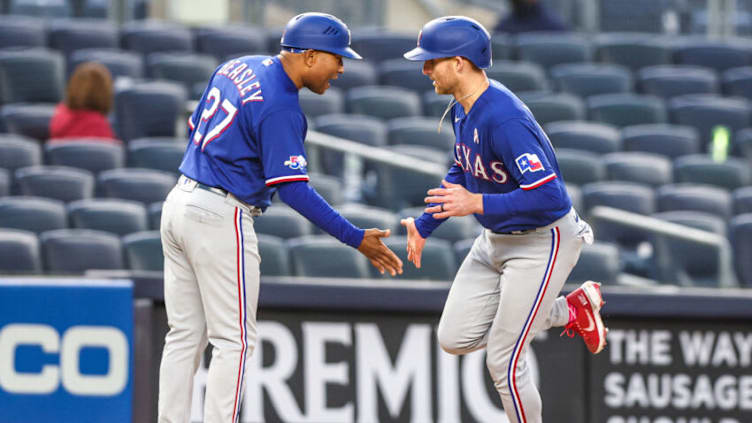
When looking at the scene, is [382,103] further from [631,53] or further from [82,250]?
[82,250]

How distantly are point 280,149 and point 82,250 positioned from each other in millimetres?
2917

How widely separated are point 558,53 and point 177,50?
3578 millimetres

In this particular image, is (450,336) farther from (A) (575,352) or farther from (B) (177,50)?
(B) (177,50)

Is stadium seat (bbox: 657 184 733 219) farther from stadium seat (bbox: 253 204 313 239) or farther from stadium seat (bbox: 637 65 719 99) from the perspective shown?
stadium seat (bbox: 253 204 313 239)

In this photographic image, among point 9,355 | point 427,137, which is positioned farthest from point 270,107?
point 427,137

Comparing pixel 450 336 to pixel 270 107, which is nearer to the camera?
pixel 270 107

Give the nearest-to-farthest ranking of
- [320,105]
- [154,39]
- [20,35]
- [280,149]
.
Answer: [280,149], [320,105], [20,35], [154,39]

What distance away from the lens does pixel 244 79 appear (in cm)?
380

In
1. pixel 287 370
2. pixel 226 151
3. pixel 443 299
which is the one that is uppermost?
pixel 226 151

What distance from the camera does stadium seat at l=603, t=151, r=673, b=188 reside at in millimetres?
8203

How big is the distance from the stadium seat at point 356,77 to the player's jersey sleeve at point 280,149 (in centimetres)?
581

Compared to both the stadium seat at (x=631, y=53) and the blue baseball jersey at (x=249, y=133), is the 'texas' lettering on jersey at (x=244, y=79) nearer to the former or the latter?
the blue baseball jersey at (x=249, y=133)

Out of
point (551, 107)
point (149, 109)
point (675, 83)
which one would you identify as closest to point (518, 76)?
point (551, 107)

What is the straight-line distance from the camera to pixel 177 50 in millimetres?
10109
